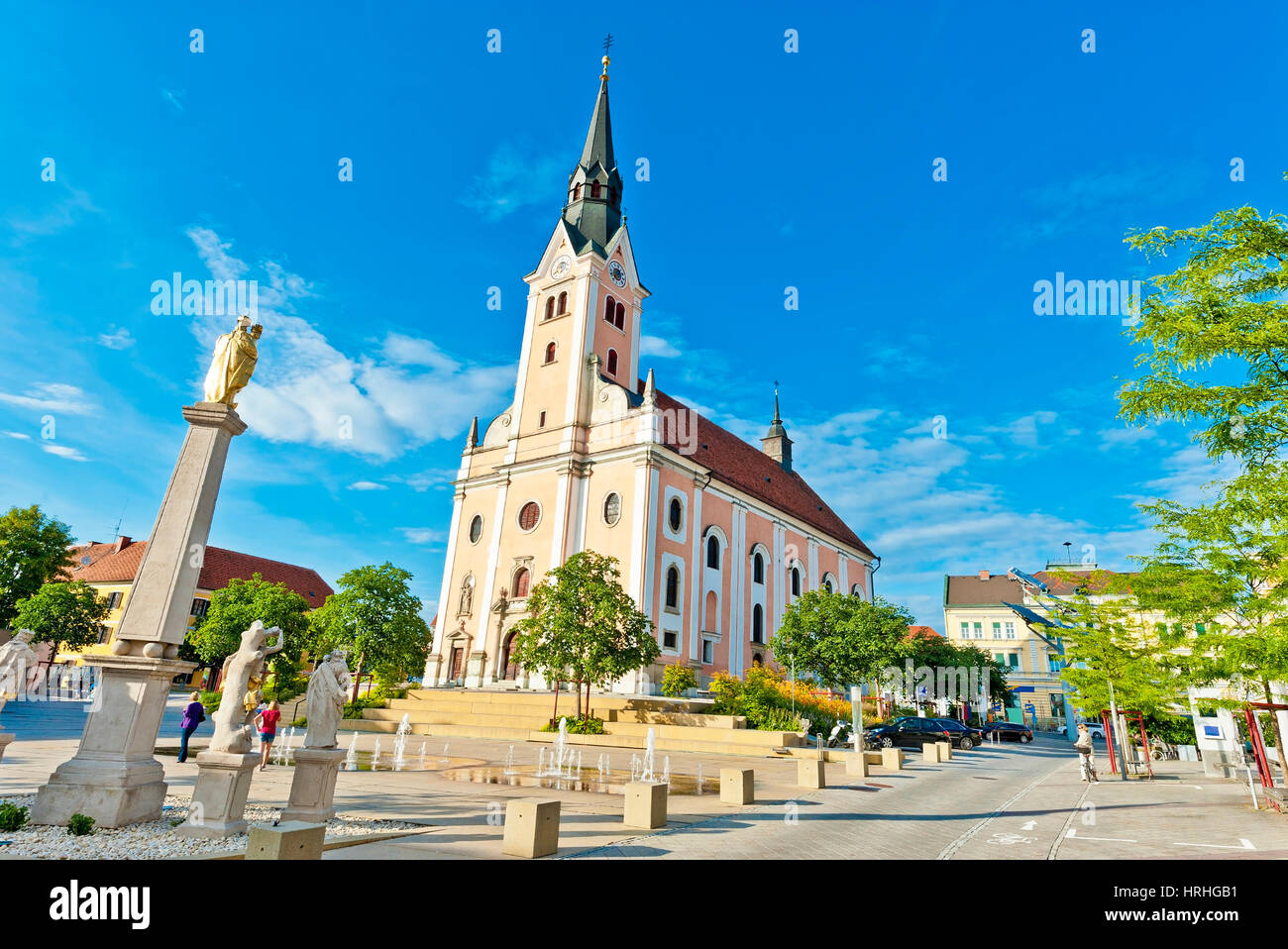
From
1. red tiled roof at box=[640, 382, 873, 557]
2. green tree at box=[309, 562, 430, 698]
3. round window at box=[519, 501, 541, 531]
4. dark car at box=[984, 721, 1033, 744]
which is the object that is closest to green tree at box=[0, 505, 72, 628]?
green tree at box=[309, 562, 430, 698]

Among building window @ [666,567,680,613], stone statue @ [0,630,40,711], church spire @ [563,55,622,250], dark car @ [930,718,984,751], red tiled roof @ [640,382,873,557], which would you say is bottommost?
dark car @ [930,718,984,751]

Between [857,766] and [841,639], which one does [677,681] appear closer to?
[841,639]

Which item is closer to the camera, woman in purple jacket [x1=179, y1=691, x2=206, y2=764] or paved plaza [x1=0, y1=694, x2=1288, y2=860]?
paved plaza [x1=0, y1=694, x2=1288, y2=860]

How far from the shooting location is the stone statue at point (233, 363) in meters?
10.0

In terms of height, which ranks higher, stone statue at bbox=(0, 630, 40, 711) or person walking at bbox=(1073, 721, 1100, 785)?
stone statue at bbox=(0, 630, 40, 711)

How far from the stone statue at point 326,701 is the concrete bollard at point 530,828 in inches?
107

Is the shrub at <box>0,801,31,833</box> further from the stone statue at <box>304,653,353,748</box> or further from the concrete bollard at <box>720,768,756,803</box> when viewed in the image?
the concrete bollard at <box>720,768,756,803</box>

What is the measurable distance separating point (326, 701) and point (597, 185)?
46774 mm

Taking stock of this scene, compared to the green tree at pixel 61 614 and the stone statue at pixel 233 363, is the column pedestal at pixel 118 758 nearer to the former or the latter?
the stone statue at pixel 233 363

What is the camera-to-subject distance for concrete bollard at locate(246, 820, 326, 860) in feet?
19.2

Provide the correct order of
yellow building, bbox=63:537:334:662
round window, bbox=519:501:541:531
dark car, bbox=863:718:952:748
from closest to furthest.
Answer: dark car, bbox=863:718:952:748 < round window, bbox=519:501:541:531 < yellow building, bbox=63:537:334:662

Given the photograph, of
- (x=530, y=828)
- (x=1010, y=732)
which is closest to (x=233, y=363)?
(x=530, y=828)

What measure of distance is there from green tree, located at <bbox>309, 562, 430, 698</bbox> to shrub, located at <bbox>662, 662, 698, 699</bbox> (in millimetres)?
11622

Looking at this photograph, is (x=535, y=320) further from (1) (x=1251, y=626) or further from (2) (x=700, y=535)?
(1) (x=1251, y=626)
